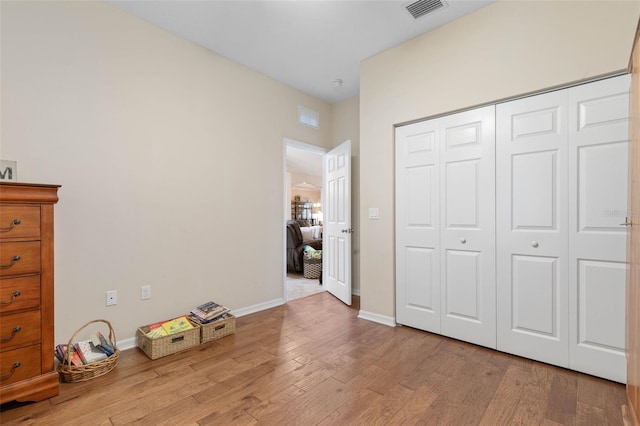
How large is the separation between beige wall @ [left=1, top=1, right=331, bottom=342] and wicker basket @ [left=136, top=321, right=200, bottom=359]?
0.18 metres

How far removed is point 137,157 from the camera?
2.49 metres

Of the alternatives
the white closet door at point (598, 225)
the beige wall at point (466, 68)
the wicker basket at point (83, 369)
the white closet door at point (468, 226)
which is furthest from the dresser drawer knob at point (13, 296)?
the white closet door at point (598, 225)

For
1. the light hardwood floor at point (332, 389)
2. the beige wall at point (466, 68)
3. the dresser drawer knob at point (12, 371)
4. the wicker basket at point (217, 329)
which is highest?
the beige wall at point (466, 68)

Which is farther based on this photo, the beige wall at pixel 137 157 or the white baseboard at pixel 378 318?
the white baseboard at pixel 378 318

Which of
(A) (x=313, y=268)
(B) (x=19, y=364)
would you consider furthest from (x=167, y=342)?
(A) (x=313, y=268)

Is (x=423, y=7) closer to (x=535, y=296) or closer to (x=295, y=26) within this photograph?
(x=295, y=26)

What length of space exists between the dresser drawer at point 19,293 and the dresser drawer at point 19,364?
0.23 metres

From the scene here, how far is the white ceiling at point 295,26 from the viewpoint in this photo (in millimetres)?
2342

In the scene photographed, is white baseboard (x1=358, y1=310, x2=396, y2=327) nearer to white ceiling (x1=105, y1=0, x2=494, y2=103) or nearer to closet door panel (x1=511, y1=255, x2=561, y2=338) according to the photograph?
closet door panel (x1=511, y1=255, x2=561, y2=338)

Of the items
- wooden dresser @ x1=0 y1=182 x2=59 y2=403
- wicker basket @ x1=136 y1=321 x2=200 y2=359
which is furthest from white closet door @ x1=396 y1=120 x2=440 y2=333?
wooden dresser @ x1=0 y1=182 x2=59 y2=403

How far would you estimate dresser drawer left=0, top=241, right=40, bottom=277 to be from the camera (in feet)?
5.23

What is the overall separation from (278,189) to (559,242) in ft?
8.88

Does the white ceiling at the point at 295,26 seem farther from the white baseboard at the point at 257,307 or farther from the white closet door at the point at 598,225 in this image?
Answer: the white baseboard at the point at 257,307

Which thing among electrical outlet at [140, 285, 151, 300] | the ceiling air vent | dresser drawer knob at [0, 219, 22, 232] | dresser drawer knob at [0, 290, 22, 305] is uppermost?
the ceiling air vent
